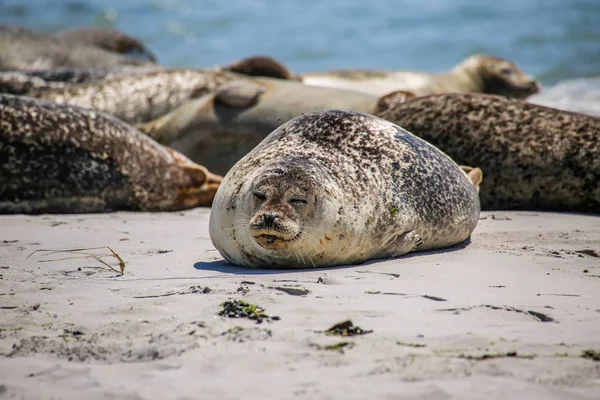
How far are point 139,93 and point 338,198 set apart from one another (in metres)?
5.50

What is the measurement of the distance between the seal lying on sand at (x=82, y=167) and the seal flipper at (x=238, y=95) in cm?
138

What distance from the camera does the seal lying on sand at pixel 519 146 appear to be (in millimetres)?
5930

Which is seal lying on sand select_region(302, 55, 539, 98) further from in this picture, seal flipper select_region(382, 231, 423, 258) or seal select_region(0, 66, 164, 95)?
seal flipper select_region(382, 231, 423, 258)

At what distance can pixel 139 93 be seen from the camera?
354 inches

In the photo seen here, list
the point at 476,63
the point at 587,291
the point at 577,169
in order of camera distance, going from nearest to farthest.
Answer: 1. the point at 587,291
2. the point at 577,169
3. the point at 476,63

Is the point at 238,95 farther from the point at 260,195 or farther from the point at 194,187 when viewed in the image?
the point at 260,195

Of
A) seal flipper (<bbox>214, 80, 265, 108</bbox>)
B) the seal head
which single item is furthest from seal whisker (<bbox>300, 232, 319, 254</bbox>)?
the seal head

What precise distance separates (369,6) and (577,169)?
30.3 meters

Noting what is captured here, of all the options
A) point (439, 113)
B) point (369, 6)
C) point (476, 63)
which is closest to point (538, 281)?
point (439, 113)

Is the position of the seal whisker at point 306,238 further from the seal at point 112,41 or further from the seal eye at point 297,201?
the seal at point 112,41

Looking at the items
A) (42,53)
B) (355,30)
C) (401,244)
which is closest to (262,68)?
(42,53)

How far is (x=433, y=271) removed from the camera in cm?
376

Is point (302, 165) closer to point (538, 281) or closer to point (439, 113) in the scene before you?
point (538, 281)

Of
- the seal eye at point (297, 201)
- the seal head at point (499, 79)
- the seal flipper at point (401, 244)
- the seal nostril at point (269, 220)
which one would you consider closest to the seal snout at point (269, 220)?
the seal nostril at point (269, 220)
